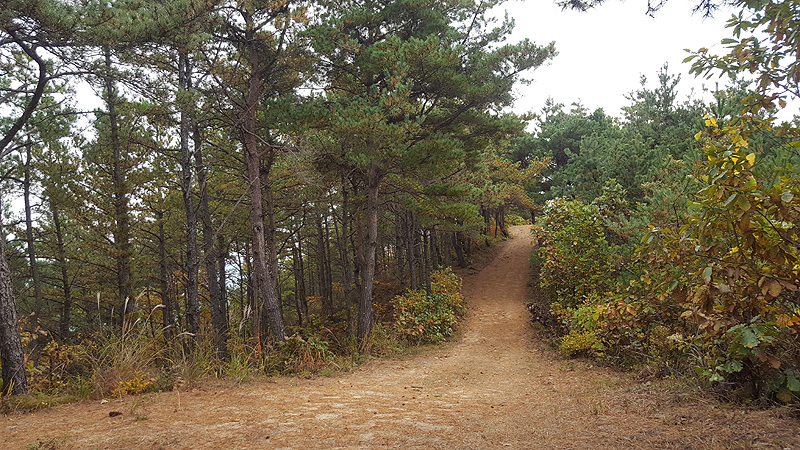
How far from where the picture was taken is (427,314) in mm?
12383

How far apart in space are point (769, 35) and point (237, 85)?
890 cm

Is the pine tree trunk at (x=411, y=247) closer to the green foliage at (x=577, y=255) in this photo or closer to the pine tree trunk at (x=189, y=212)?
the green foliage at (x=577, y=255)

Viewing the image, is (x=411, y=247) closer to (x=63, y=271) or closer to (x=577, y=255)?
(x=577, y=255)

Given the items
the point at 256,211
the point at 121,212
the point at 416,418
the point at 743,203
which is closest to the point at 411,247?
the point at 256,211

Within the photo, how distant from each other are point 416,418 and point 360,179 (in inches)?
348

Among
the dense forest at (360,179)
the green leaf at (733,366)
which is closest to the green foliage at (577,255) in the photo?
the dense forest at (360,179)

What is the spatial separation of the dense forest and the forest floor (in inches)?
20.4

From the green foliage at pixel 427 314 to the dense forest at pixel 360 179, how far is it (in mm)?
93

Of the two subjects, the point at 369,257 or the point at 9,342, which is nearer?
the point at 9,342

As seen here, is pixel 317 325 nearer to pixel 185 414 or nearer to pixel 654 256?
pixel 185 414

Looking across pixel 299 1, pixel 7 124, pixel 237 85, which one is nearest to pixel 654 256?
pixel 299 1

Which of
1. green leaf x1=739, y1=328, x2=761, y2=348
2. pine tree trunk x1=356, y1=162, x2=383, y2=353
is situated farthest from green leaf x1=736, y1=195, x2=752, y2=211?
pine tree trunk x1=356, y1=162, x2=383, y2=353

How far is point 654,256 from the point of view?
163 inches

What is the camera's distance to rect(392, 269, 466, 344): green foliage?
11.6 meters
